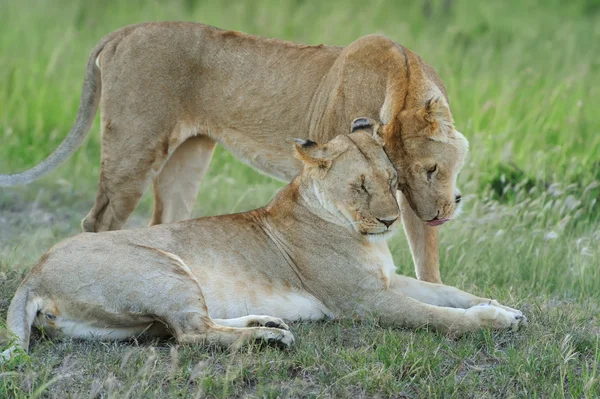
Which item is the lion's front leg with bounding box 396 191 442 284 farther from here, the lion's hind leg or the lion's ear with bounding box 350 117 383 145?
the lion's hind leg

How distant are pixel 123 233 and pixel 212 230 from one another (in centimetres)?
38

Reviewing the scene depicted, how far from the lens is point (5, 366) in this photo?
371 cm

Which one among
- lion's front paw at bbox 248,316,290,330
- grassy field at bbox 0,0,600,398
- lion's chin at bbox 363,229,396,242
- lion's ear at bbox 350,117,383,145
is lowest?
grassy field at bbox 0,0,600,398

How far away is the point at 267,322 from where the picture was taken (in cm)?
403

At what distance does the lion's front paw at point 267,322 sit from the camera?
13.2 ft

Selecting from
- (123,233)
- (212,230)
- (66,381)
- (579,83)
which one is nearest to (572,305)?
(212,230)

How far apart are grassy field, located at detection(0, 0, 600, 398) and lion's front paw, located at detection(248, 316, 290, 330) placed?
0.39 ft

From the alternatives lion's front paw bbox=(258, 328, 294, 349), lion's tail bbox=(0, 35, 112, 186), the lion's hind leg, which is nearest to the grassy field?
lion's front paw bbox=(258, 328, 294, 349)

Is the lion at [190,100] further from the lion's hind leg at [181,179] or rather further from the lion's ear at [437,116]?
the lion's ear at [437,116]

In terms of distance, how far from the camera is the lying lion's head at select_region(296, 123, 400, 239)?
432cm

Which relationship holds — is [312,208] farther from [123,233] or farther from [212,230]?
[123,233]

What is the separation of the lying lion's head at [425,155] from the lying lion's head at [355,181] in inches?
3.0

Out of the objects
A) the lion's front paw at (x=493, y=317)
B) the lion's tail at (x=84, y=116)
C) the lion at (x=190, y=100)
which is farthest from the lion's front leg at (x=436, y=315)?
the lion's tail at (x=84, y=116)

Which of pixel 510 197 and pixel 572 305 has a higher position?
pixel 572 305
